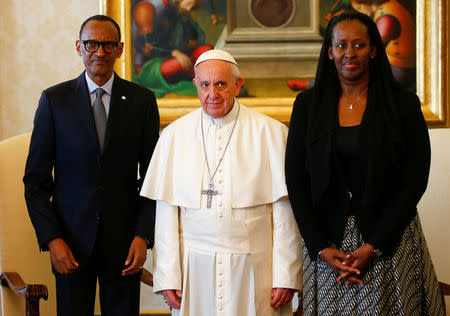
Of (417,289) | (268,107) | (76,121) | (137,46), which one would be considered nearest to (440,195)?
(268,107)

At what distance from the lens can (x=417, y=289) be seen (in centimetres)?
256

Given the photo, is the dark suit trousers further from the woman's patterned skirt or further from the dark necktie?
the woman's patterned skirt

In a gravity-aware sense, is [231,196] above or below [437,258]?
above

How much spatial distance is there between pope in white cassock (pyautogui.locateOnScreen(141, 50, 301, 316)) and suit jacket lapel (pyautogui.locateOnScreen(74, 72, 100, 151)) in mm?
341

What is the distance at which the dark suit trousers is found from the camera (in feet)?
9.98

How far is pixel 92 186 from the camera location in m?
3.04

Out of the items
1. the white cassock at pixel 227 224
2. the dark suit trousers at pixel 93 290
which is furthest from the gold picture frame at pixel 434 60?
the dark suit trousers at pixel 93 290

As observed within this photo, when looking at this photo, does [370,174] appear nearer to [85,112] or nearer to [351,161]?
[351,161]

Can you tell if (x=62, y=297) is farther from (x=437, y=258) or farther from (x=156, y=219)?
(x=437, y=258)

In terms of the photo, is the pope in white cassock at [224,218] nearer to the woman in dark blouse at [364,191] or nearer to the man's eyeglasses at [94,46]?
the woman in dark blouse at [364,191]

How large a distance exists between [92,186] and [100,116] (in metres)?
0.34

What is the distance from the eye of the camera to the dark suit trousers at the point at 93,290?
9.98ft

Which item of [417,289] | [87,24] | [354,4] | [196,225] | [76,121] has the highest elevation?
[354,4]

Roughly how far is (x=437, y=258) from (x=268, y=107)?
158 cm
